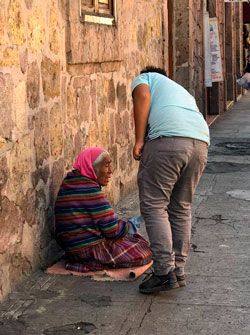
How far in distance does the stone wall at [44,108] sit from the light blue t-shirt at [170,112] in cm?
74

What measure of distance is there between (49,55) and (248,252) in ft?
6.53

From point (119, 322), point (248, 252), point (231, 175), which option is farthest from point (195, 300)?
point (231, 175)

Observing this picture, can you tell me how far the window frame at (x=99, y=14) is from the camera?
5.90 metres

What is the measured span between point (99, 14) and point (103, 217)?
84.9 inches

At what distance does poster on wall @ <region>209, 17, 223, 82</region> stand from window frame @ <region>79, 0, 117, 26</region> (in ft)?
25.3

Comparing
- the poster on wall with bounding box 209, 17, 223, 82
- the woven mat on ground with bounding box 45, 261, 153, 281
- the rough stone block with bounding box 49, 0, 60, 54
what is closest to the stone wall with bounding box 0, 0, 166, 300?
the rough stone block with bounding box 49, 0, 60, 54

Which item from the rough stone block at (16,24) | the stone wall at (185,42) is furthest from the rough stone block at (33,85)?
the stone wall at (185,42)

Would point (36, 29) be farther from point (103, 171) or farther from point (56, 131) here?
point (103, 171)

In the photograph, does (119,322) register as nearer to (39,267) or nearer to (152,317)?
(152,317)

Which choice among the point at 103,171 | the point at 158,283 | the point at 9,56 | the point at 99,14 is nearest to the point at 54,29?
the point at 9,56

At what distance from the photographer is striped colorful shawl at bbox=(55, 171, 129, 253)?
4941 millimetres

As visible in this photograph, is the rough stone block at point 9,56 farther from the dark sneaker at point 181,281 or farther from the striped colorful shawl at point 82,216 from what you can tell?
the dark sneaker at point 181,281

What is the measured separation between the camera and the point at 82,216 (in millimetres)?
4938

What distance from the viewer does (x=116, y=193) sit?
6996mm
